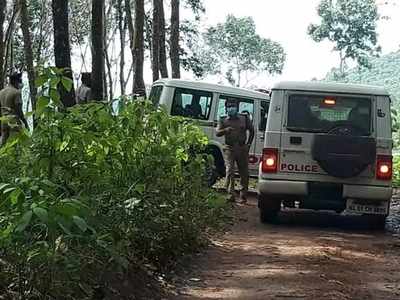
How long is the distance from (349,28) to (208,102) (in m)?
41.6

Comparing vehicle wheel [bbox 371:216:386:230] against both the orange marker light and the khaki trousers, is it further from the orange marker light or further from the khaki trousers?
the khaki trousers

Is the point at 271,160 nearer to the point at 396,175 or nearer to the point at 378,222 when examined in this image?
the point at 378,222

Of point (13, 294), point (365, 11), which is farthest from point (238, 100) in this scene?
point (365, 11)

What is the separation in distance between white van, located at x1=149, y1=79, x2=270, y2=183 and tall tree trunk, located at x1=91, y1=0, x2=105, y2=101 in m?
1.73

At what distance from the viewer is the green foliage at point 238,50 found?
203ft

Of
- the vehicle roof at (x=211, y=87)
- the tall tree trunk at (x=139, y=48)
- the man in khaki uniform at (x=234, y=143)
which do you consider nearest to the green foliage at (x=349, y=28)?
the tall tree trunk at (x=139, y=48)

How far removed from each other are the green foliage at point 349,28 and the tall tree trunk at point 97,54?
4254 cm

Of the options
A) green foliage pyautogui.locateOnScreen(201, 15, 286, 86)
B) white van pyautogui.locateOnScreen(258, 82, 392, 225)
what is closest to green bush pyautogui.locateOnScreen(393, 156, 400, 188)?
white van pyautogui.locateOnScreen(258, 82, 392, 225)

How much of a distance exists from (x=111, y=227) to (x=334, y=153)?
16.8 ft

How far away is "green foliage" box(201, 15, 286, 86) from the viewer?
61906 mm

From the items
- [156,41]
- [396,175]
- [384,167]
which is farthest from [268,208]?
[396,175]

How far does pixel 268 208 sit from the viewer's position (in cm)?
1140

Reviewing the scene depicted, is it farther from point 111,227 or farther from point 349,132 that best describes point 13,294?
point 349,132

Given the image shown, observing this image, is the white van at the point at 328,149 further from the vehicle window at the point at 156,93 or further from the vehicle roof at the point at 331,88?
the vehicle window at the point at 156,93
